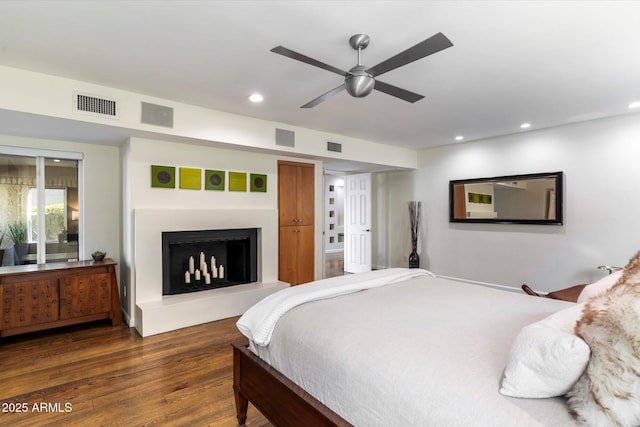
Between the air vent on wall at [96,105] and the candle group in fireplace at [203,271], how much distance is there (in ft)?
6.37

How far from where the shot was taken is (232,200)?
4.51 meters

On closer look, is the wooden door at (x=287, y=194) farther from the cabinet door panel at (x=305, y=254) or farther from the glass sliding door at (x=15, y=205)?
the glass sliding door at (x=15, y=205)

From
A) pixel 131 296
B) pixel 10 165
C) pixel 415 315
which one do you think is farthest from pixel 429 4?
pixel 10 165

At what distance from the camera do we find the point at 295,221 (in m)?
5.22

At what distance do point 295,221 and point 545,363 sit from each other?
4.37m

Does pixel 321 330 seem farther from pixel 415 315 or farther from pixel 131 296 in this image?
pixel 131 296

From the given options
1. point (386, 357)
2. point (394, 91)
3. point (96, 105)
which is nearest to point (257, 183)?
point (96, 105)

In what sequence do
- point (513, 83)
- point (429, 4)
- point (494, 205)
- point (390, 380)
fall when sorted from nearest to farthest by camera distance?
point (390, 380)
point (429, 4)
point (513, 83)
point (494, 205)

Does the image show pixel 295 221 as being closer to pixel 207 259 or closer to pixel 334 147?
pixel 334 147

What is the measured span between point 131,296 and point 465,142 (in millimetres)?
5487

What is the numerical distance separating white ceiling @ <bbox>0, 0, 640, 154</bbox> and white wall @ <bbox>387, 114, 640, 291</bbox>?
2.35ft

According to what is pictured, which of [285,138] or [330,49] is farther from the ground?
[330,49]

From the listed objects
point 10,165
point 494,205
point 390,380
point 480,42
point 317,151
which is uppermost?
point 480,42

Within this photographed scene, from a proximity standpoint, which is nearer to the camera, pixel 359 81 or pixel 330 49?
pixel 359 81
